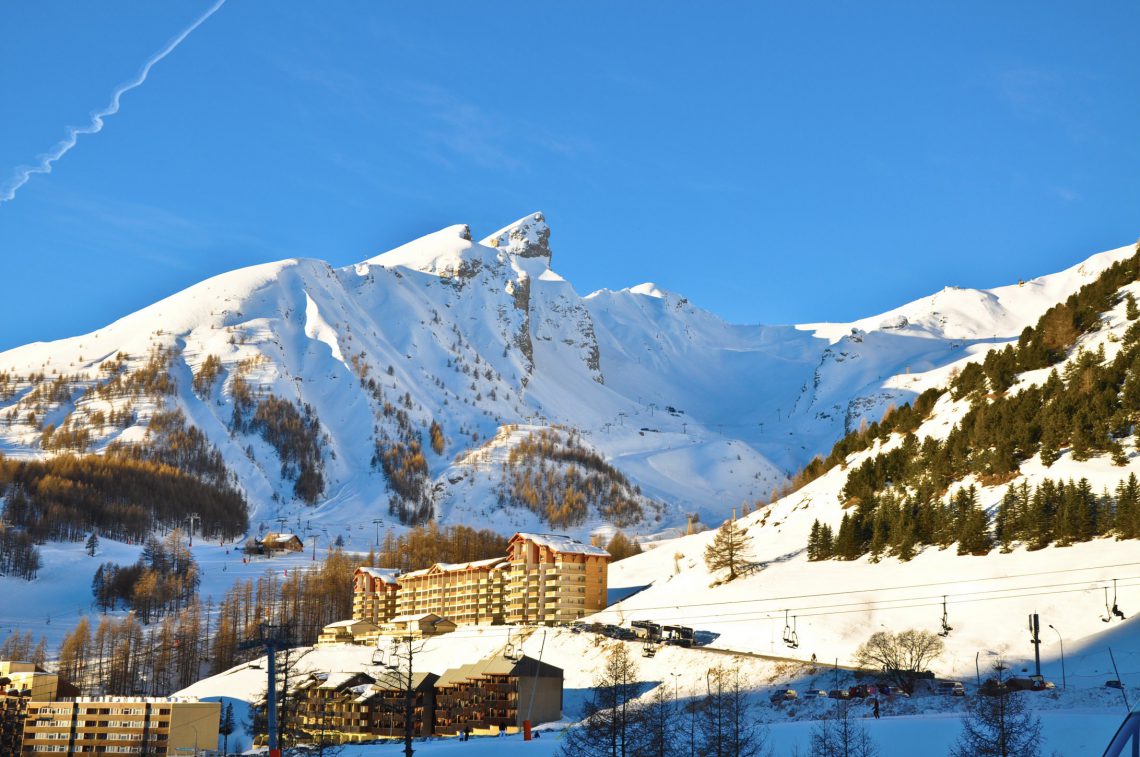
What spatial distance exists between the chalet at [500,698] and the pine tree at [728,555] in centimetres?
2583

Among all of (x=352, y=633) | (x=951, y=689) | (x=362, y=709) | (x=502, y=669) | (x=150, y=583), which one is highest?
(x=150, y=583)

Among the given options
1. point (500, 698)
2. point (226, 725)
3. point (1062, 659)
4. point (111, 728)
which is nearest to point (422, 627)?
point (226, 725)

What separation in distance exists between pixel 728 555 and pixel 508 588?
111ft

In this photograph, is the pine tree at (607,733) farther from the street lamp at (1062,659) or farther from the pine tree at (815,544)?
the pine tree at (815,544)

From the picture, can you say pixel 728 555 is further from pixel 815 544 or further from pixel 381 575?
pixel 381 575

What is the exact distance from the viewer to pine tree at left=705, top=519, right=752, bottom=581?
349ft

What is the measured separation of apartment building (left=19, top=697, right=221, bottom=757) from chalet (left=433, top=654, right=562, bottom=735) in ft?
62.3

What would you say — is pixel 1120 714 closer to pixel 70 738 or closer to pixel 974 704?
pixel 974 704

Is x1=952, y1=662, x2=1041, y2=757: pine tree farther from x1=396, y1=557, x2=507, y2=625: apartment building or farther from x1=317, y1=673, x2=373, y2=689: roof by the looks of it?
x1=396, y1=557, x2=507, y2=625: apartment building

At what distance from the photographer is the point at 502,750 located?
6250 centimetres

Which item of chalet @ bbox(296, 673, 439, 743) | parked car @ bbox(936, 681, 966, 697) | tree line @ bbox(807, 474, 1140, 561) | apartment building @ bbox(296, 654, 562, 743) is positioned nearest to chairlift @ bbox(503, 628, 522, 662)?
apartment building @ bbox(296, 654, 562, 743)

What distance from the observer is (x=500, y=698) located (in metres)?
84.0

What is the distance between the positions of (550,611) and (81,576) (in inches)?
3445

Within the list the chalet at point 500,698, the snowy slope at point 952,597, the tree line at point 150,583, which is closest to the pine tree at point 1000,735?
the snowy slope at point 952,597
